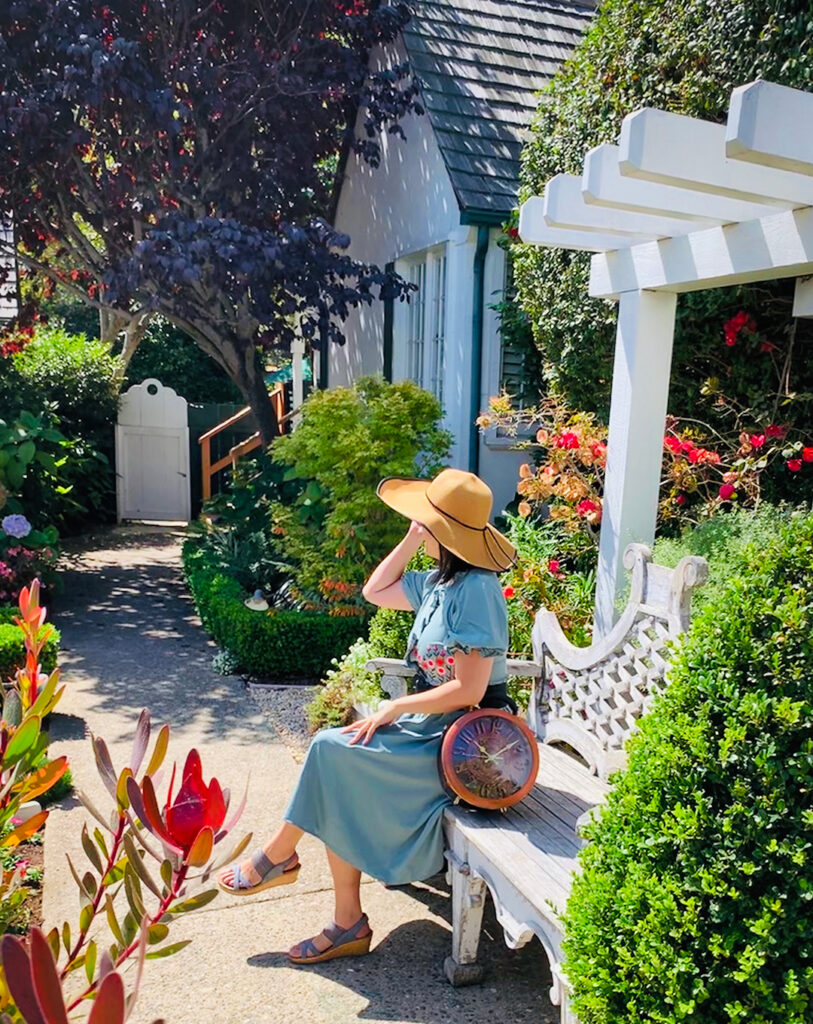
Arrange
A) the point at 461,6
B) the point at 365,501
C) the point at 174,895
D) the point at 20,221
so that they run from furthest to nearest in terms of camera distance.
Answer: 1. the point at 20,221
2. the point at 461,6
3. the point at 365,501
4. the point at 174,895

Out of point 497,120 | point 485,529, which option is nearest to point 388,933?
point 485,529

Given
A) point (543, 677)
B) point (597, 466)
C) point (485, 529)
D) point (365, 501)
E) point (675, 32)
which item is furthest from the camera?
point (365, 501)

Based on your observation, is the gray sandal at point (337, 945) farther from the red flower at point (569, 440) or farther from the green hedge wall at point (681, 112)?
the green hedge wall at point (681, 112)

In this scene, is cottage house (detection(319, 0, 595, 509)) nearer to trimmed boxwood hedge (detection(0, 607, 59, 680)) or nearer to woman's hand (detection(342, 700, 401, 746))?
trimmed boxwood hedge (detection(0, 607, 59, 680))

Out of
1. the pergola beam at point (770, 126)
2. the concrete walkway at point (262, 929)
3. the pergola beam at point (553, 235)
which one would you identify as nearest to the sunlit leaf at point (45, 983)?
the concrete walkway at point (262, 929)

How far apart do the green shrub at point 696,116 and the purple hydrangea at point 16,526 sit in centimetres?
422

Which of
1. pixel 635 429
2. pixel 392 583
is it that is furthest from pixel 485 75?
pixel 392 583

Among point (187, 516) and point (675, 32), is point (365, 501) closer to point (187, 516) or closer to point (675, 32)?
point (675, 32)

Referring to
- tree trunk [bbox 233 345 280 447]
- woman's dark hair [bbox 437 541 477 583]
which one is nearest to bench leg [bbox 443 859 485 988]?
woman's dark hair [bbox 437 541 477 583]

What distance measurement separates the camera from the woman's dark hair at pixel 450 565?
313 centimetres

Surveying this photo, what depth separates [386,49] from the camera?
858 centimetres

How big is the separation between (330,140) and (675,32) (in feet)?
17.6

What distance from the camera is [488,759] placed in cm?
300

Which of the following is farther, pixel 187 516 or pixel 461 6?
pixel 187 516
